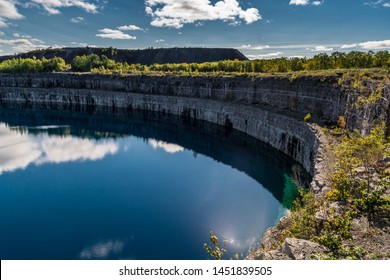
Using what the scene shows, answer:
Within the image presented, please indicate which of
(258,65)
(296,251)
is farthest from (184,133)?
(296,251)

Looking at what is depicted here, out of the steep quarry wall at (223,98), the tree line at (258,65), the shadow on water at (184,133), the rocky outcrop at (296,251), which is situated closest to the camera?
the rocky outcrop at (296,251)

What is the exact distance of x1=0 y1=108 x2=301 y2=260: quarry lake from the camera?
60.2ft

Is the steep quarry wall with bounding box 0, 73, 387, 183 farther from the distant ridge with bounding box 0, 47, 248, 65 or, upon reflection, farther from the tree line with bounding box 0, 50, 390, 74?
the distant ridge with bounding box 0, 47, 248, 65

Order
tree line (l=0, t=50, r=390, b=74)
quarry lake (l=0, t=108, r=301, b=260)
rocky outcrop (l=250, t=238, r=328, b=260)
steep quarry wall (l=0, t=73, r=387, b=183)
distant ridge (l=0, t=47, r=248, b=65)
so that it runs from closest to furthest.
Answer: rocky outcrop (l=250, t=238, r=328, b=260) < quarry lake (l=0, t=108, r=301, b=260) < steep quarry wall (l=0, t=73, r=387, b=183) < tree line (l=0, t=50, r=390, b=74) < distant ridge (l=0, t=47, r=248, b=65)

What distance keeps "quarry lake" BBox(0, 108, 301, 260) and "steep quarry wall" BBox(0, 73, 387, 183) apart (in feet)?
9.64

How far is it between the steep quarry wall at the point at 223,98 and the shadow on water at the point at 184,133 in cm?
186

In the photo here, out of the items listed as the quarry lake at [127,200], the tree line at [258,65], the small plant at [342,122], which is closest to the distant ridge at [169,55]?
the tree line at [258,65]

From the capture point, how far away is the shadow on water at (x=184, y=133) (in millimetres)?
29539

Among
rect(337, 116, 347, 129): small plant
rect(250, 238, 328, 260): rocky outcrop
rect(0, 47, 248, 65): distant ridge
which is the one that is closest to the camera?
rect(250, 238, 328, 260): rocky outcrop

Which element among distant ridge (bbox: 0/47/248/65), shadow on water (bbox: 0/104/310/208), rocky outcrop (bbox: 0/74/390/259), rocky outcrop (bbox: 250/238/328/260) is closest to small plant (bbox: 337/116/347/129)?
rocky outcrop (bbox: 0/74/390/259)

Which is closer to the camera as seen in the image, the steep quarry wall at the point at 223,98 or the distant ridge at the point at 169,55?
the steep quarry wall at the point at 223,98

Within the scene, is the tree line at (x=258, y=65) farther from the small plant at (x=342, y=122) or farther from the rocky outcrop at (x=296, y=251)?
the rocky outcrop at (x=296, y=251)

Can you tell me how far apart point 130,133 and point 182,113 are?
14.7 metres

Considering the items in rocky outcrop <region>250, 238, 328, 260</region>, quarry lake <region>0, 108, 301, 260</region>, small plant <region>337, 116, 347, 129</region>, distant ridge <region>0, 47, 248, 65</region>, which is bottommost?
quarry lake <region>0, 108, 301, 260</region>
